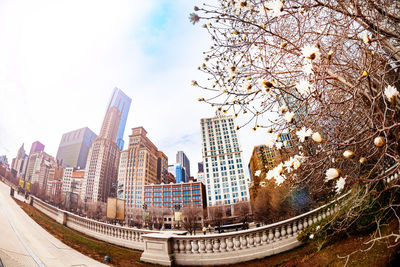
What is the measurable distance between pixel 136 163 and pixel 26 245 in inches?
153

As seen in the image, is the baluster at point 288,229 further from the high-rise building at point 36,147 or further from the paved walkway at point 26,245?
the high-rise building at point 36,147

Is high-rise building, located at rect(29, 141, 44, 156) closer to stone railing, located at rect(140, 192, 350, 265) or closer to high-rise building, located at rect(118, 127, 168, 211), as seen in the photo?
high-rise building, located at rect(118, 127, 168, 211)

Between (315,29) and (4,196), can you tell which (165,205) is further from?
(315,29)

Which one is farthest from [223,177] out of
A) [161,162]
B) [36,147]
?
[36,147]

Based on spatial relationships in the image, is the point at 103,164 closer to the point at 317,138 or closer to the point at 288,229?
the point at 317,138

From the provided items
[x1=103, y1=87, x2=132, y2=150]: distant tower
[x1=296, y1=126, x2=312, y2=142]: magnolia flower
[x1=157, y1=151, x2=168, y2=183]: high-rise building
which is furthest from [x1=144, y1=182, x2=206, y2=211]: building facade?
[x1=296, y1=126, x2=312, y2=142]: magnolia flower

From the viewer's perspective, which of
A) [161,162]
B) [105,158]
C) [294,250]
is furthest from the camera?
[161,162]

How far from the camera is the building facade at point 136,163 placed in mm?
4367

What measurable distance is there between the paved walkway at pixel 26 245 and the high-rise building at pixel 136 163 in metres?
2.00

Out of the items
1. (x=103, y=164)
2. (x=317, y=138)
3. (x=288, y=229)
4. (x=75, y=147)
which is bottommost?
(x=288, y=229)

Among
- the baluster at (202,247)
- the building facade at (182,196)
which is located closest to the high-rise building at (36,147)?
the baluster at (202,247)

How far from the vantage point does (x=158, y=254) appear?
8.18 feet

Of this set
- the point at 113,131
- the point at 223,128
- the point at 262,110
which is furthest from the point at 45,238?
the point at 223,128

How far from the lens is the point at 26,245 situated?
175cm
